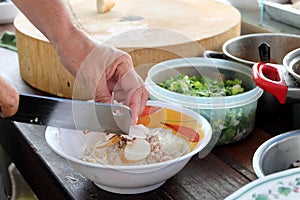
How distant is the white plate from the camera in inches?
27.9

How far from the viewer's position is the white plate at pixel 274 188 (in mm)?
708

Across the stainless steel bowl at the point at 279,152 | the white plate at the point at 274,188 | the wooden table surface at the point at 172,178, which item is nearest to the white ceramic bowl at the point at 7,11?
the wooden table surface at the point at 172,178

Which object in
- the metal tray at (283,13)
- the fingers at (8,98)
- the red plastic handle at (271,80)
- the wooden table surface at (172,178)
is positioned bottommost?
the wooden table surface at (172,178)

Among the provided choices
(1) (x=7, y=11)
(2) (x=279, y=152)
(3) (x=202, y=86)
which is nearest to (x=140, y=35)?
(3) (x=202, y=86)

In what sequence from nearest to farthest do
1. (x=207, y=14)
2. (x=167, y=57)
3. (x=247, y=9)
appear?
(x=167, y=57)
(x=207, y=14)
(x=247, y=9)

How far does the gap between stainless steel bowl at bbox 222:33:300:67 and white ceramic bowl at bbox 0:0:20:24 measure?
2.51ft

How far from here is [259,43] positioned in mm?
1238

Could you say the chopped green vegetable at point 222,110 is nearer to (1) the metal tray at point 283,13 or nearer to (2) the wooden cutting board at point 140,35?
(2) the wooden cutting board at point 140,35

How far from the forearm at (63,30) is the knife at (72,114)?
0.52ft

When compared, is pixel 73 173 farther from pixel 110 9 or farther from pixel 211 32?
pixel 110 9

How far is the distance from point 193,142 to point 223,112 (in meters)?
0.10

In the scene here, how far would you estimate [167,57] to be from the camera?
1225mm

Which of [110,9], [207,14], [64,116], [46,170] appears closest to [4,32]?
[110,9]

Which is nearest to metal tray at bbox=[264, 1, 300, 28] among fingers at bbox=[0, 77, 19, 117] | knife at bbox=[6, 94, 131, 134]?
knife at bbox=[6, 94, 131, 134]
